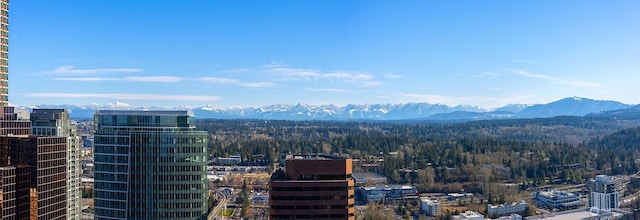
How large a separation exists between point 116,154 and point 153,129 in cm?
319

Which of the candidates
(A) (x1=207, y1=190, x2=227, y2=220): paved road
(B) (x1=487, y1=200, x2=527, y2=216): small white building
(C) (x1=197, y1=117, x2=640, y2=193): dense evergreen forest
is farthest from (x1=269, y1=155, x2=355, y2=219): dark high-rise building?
(C) (x1=197, y1=117, x2=640, y2=193): dense evergreen forest

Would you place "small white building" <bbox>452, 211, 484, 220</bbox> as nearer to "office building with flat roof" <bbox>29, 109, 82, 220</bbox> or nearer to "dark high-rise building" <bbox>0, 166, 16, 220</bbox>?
"office building with flat roof" <bbox>29, 109, 82, 220</bbox>

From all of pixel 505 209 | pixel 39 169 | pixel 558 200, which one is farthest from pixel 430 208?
pixel 39 169

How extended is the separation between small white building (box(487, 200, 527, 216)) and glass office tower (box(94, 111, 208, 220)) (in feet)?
194

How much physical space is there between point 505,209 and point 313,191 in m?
58.7

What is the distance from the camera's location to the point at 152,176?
4294 cm

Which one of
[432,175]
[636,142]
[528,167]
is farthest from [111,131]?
[636,142]

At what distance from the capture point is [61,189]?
42375 millimetres

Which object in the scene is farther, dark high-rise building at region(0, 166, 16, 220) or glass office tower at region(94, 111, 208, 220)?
glass office tower at region(94, 111, 208, 220)

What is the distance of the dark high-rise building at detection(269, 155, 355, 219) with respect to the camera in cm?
4116

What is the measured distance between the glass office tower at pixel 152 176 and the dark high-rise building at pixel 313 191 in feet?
19.7

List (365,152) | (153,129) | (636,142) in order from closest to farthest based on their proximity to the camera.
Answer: (153,129)
(365,152)
(636,142)

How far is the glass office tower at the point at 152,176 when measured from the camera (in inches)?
1687

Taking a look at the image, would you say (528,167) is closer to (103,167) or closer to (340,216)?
(340,216)
